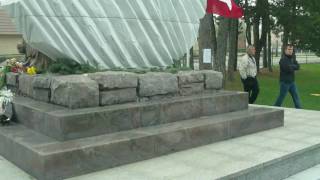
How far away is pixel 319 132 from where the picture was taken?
764cm

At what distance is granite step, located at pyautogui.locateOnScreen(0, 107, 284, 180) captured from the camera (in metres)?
4.98

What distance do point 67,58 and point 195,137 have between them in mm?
2145

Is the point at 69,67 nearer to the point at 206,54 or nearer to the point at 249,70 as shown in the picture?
the point at 249,70

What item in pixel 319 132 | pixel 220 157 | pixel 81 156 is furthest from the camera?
pixel 319 132

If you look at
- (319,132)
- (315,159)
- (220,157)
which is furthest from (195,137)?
(319,132)

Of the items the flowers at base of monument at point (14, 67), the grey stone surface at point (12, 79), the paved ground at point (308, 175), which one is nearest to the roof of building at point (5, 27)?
the flowers at base of monument at point (14, 67)

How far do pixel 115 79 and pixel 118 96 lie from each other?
0.24m

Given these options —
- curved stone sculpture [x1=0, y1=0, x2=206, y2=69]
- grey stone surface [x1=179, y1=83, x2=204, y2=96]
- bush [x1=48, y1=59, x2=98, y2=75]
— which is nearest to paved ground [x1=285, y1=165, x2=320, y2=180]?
grey stone surface [x1=179, y1=83, x2=204, y2=96]

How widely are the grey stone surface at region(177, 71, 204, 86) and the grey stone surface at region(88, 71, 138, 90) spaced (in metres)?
0.98

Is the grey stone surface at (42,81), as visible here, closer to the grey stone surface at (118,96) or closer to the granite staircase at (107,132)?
the granite staircase at (107,132)

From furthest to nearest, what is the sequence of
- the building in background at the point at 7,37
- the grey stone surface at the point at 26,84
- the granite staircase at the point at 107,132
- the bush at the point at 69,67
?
1. the building in background at the point at 7,37
2. the grey stone surface at the point at 26,84
3. the bush at the point at 69,67
4. the granite staircase at the point at 107,132

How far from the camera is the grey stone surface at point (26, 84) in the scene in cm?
691

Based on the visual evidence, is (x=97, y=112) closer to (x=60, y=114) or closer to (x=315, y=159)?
(x=60, y=114)

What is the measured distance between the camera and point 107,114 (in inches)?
230
